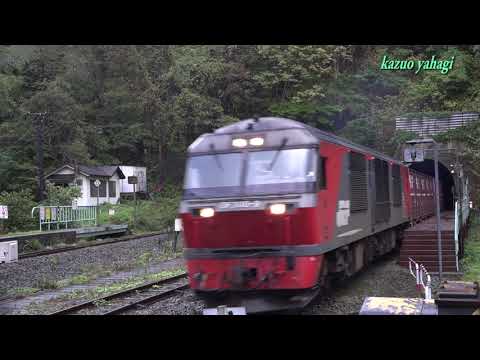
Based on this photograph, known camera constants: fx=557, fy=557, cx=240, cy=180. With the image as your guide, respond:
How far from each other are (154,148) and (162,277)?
6202 millimetres

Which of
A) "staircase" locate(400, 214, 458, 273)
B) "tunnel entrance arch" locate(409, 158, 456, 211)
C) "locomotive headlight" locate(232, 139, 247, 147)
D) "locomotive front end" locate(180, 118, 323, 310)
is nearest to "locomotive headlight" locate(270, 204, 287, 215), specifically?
"locomotive front end" locate(180, 118, 323, 310)

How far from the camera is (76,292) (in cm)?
943

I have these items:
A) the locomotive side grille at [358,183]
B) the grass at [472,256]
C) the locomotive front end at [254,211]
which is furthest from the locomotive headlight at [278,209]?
the grass at [472,256]

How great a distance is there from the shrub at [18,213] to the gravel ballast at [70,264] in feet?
12.1

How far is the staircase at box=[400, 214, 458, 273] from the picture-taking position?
34.7 feet

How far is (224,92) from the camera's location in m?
13.4

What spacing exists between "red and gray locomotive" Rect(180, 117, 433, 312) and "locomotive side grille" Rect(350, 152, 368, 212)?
3.49 ft

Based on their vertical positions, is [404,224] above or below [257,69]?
below

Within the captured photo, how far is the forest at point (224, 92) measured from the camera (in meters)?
12.8

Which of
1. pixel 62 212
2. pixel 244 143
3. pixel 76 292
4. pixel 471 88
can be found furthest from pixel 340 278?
pixel 62 212

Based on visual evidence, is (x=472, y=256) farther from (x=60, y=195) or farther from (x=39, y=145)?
(x=39, y=145)

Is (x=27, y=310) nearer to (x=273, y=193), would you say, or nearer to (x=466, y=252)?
(x=273, y=193)

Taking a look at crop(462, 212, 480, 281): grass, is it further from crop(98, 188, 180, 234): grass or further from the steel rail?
crop(98, 188, 180, 234): grass

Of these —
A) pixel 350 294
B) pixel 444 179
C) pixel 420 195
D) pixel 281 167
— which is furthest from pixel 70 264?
pixel 444 179
